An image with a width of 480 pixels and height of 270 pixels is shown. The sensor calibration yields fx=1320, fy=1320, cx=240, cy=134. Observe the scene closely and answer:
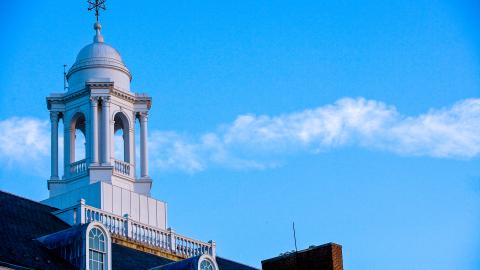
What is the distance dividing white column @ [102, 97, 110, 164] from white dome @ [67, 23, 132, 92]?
1215 mm

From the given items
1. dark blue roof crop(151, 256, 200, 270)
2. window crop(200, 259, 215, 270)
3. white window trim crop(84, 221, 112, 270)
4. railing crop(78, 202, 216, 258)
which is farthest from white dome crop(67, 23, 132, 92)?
white window trim crop(84, 221, 112, 270)

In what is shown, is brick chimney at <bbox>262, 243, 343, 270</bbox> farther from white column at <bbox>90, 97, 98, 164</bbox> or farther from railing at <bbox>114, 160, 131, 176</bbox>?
white column at <bbox>90, 97, 98, 164</bbox>

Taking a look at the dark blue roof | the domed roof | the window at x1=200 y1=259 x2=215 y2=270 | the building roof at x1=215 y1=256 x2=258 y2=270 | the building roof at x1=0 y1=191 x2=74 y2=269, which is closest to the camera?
the building roof at x1=0 y1=191 x2=74 y2=269

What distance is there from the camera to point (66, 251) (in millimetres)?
49938

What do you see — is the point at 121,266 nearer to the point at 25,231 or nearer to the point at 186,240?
the point at 25,231

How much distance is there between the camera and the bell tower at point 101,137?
61594mm

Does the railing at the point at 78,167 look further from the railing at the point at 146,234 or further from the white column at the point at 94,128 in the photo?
the railing at the point at 146,234

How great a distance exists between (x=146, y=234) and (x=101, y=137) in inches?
291

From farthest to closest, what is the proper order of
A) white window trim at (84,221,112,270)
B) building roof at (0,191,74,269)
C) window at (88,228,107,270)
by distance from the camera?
window at (88,228,107,270), white window trim at (84,221,112,270), building roof at (0,191,74,269)

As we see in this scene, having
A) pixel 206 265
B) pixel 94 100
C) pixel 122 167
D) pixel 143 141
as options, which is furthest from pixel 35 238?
pixel 143 141

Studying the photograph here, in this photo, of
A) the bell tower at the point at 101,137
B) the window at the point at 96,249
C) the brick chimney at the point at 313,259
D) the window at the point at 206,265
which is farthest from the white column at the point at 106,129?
the brick chimney at the point at 313,259

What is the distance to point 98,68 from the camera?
65312 mm

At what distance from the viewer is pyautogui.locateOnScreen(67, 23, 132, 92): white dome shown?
65.2 metres

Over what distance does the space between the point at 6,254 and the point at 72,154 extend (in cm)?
1906
